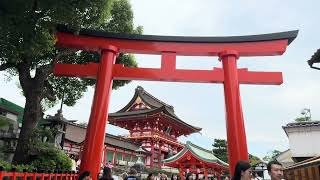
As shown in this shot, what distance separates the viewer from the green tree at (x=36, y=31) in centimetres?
742

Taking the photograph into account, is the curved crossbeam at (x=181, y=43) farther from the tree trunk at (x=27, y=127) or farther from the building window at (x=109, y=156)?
the building window at (x=109, y=156)

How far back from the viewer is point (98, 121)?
30.7 feet

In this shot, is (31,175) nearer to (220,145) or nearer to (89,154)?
(89,154)

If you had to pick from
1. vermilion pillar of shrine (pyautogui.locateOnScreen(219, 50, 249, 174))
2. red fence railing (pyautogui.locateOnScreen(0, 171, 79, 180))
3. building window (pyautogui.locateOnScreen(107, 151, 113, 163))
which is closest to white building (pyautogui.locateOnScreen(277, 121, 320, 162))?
vermilion pillar of shrine (pyautogui.locateOnScreen(219, 50, 249, 174))

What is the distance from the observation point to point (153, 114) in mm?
29516

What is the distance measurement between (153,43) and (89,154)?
4253 mm

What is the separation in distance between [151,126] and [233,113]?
859 inches

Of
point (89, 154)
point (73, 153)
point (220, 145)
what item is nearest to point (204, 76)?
point (89, 154)

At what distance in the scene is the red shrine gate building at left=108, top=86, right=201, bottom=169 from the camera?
30.3m

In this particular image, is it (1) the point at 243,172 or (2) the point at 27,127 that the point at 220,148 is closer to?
(2) the point at 27,127

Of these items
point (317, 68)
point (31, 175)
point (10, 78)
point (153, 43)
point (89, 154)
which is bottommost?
point (31, 175)

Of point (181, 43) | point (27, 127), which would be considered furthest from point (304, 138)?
point (27, 127)

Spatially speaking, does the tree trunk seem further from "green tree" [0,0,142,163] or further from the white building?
the white building

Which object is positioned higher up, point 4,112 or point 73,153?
point 4,112
